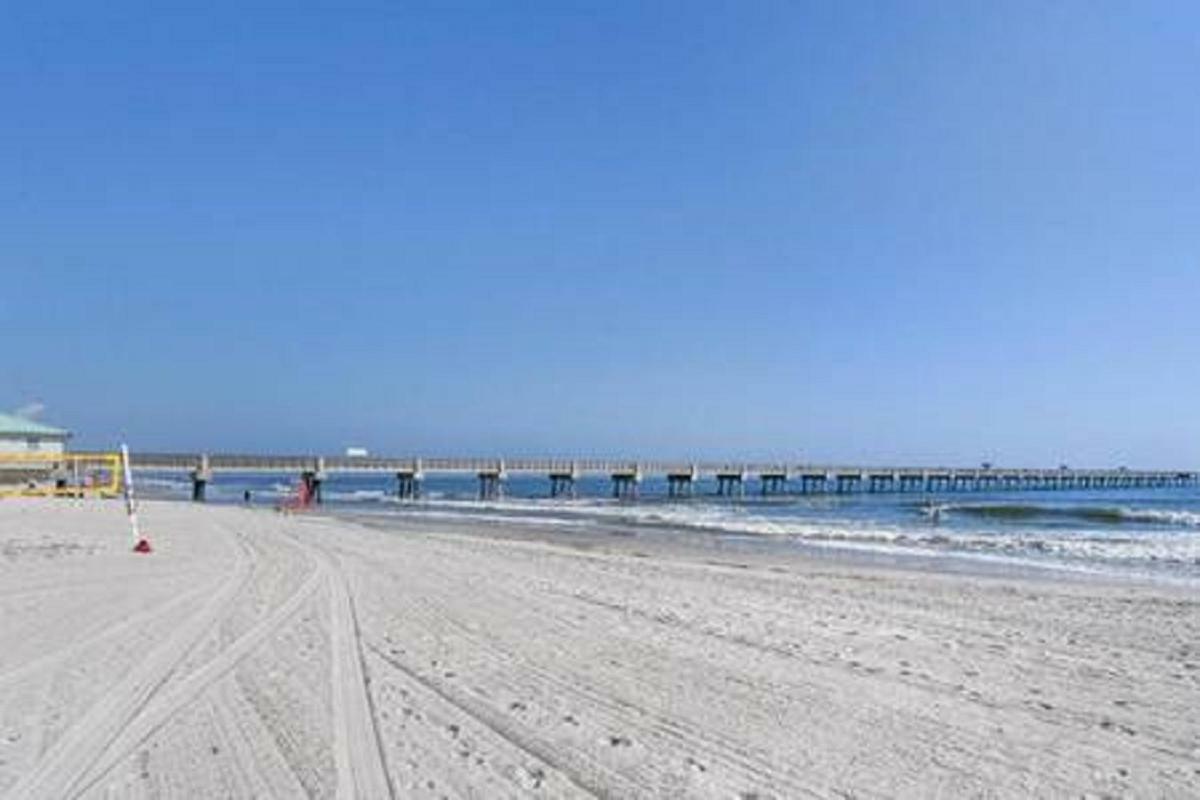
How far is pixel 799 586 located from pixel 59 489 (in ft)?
126

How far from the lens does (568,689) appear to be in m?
7.35

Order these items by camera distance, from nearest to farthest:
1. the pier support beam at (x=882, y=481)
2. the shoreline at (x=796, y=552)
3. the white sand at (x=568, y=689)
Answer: the white sand at (x=568, y=689) < the shoreline at (x=796, y=552) < the pier support beam at (x=882, y=481)

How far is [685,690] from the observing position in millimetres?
7422

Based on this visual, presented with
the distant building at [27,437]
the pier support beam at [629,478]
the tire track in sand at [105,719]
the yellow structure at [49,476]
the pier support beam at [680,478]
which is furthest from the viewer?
the pier support beam at [680,478]

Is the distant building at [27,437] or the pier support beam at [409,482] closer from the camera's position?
the distant building at [27,437]

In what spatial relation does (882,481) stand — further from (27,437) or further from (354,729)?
(354,729)

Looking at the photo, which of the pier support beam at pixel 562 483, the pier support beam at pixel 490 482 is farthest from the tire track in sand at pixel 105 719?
the pier support beam at pixel 562 483

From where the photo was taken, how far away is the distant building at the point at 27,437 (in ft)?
176

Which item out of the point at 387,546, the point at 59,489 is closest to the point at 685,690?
the point at 387,546

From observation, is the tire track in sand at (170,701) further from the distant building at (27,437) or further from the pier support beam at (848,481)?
the pier support beam at (848,481)

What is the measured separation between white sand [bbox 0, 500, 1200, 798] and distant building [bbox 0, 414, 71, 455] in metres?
44.0

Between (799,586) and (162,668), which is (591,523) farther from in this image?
(162,668)

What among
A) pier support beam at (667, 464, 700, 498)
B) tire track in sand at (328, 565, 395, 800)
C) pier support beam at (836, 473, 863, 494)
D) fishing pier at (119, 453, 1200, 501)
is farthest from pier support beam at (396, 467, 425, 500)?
tire track in sand at (328, 565, 395, 800)

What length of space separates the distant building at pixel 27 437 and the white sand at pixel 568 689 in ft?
144
